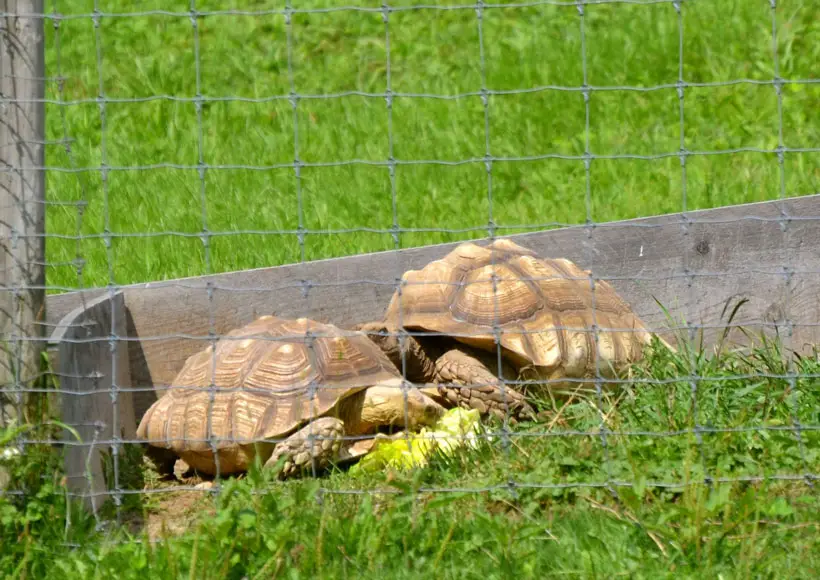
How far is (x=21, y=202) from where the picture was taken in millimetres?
3811

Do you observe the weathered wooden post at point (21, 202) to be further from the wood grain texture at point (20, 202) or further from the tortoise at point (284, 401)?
the tortoise at point (284, 401)

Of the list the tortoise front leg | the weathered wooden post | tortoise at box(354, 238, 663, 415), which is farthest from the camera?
tortoise at box(354, 238, 663, 415)

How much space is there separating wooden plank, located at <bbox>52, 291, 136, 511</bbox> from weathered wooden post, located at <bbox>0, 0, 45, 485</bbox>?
0.37ft

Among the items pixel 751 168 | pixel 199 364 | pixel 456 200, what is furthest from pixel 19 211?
pixel 751 168

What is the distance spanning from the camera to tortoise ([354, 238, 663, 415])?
4.88 meters

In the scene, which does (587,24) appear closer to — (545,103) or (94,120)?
(545,103)

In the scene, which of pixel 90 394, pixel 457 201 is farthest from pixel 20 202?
pixel 457 201

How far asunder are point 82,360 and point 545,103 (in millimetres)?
4097

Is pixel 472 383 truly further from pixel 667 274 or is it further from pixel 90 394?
pixel 90 394

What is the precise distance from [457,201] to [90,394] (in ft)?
→ 9.23

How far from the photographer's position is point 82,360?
409cm

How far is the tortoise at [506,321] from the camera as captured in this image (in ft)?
16.0

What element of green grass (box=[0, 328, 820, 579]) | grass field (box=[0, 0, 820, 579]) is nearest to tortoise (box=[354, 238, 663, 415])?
grass field (box=[0, 0, 820, 579])

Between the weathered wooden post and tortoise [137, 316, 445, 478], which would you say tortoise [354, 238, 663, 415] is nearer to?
tortoise [137, 316, 445, 478]
